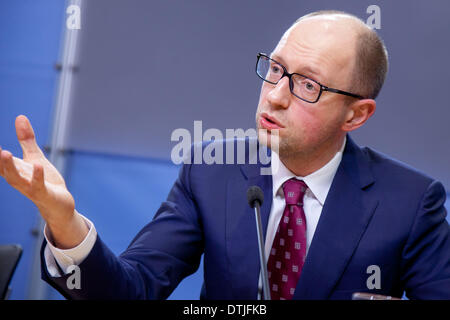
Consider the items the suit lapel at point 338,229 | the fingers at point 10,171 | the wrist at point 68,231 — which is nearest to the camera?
the fingers at point 10,171

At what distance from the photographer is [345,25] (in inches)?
64.2

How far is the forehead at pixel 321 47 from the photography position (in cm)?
158

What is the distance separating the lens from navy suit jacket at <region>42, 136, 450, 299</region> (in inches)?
59.5

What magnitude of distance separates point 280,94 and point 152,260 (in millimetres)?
616

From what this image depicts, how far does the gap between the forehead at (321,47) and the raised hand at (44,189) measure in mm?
784

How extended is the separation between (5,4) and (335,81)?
7.02ft

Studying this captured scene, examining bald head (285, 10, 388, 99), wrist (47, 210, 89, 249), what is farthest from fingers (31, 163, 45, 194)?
bald head (285, 10, 388, 99)

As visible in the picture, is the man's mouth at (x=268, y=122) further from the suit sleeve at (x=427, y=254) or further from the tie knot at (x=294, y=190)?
the suit sleeve at (x=427, y=254)

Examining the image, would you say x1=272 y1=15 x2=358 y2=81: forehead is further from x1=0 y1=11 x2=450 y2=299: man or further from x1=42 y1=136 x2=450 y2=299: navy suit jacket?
x1=42 y1=136 x2=450 y2=299: navy suit jacket

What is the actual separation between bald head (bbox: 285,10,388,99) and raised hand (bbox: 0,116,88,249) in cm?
87

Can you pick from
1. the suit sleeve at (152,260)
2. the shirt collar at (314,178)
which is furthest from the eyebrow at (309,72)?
the suit sleeve at (152,260)

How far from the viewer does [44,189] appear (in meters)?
1.07

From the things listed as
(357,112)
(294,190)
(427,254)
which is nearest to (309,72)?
(357,112)
